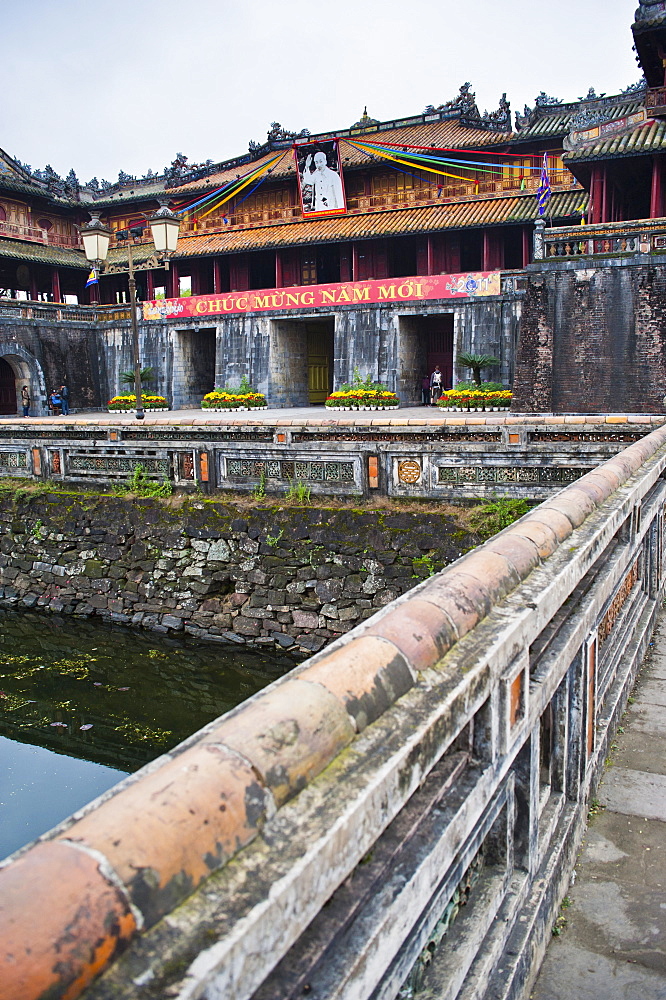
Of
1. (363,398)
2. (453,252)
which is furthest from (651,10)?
(363,398)

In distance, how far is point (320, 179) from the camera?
27.0 metres

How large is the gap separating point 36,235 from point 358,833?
37.0 m

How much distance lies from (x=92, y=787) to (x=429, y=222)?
23.1 meters

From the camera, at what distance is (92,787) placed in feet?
24.1

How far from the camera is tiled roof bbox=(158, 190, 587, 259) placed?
2428 cm

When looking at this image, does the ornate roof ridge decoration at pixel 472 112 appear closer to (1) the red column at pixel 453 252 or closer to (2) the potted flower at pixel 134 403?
(1) the red column at pixel 453 252

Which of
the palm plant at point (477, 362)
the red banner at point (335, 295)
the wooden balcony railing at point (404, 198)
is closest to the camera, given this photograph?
the palm plant at point (477, 362)

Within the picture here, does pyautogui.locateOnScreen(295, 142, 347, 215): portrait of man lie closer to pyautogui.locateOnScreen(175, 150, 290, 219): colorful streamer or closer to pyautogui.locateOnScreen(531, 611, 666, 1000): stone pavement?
pyautogui.locateOnScreen(175, 150, 290, 219): colorful streamer

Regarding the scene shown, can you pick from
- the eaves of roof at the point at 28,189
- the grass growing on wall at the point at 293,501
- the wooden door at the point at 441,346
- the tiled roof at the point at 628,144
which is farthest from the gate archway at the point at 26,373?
the tiled roof at the point at 628,144

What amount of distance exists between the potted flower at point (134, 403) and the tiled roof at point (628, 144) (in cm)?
1644

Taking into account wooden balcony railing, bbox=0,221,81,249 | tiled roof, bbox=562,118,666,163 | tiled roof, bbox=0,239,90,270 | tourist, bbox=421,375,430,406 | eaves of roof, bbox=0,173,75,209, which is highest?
eaves of roof, bbox=0,173,75,209

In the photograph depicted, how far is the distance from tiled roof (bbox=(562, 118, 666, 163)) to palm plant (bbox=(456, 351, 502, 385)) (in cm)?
556

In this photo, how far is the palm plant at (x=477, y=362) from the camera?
2120 cm

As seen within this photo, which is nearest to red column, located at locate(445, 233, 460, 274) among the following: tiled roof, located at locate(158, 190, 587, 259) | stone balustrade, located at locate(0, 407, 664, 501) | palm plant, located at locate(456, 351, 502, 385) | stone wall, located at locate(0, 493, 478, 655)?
tiled roof, located at locate(158, 190, 587, 259)
